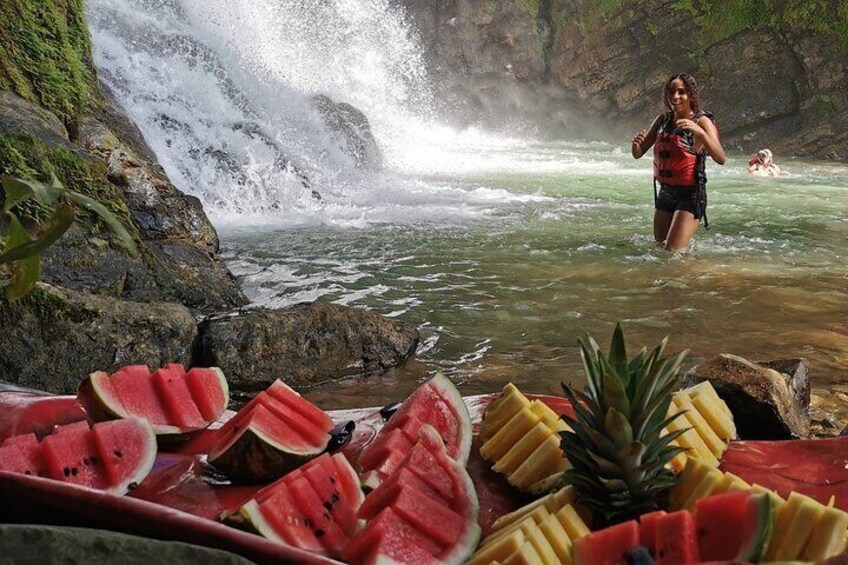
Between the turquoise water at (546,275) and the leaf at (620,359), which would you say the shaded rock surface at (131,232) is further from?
the leaf at (620,359)

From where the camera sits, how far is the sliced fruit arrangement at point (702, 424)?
197cm

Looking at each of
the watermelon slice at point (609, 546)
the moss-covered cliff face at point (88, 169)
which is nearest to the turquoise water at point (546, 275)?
the moss-covered cliff face at point (88, 169)

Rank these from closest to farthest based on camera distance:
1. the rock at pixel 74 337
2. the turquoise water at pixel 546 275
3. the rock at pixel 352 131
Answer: the rock at pixel 74 337 < the turquoise water at pixel 546 275 < the rock at pixel 352 131

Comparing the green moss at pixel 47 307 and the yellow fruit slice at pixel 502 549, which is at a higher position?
the green moss at pixel 47 307

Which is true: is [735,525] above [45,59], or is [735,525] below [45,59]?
below


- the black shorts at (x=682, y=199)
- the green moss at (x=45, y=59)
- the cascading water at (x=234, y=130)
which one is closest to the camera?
the green moss at (x=45, y=59)

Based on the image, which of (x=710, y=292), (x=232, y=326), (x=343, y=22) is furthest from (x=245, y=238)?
(x=343, y=22)

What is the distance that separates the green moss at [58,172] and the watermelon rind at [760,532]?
16.2 ft

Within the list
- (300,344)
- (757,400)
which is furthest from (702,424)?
→ (300,344)

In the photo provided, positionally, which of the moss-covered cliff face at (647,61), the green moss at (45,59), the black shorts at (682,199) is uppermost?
the moss-covered cliff face at (647,61)

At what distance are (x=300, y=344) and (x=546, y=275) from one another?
3.88m

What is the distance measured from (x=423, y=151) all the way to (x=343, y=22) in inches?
502

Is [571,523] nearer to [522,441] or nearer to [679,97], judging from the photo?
[522,441]

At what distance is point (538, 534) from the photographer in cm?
148
